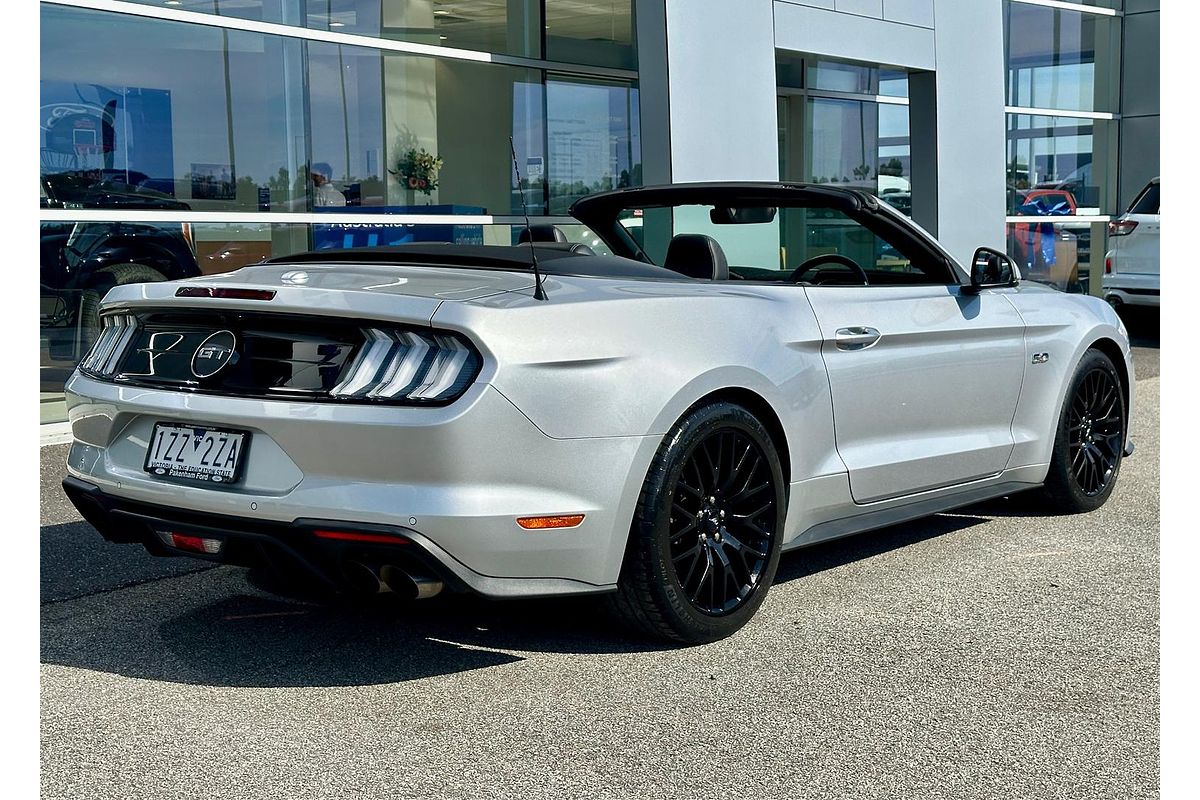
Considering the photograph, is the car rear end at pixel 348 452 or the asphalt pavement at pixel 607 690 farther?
the car rear end at pixel 348 452

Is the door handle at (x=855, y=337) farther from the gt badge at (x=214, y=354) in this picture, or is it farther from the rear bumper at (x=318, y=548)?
the gt badge at (x=214, y=354)

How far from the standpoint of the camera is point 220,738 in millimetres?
3461

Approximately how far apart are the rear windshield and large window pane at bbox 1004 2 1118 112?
253cm

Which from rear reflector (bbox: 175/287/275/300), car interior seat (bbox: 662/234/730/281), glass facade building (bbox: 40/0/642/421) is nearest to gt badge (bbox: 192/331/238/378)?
rear reflector (bbox: 175/287/275/300)

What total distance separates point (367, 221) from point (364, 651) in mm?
6902

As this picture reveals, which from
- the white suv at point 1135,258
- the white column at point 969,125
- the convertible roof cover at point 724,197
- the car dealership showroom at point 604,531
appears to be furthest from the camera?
the white suv at point 1135,258

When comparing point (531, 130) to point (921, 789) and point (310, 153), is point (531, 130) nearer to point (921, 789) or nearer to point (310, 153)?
point (310, 153)

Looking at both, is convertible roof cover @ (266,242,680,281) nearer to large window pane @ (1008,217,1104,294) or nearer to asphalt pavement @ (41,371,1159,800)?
asphalt pavement @ (41,371,1159,800)

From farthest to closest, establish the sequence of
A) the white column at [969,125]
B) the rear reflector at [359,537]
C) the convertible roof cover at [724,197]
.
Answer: the white column at [969,125] < the convertible roof cover at [724,197] < the rear reflector at [359,537]

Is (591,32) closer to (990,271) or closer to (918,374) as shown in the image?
(990,271)

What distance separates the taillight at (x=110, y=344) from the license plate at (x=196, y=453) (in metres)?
0.35

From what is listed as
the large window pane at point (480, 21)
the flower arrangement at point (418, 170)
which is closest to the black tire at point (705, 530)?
the large window pane at point (480, 21)

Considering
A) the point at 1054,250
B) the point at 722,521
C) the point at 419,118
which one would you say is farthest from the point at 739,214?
the point at 1054,250

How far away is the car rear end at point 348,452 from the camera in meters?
3.62
